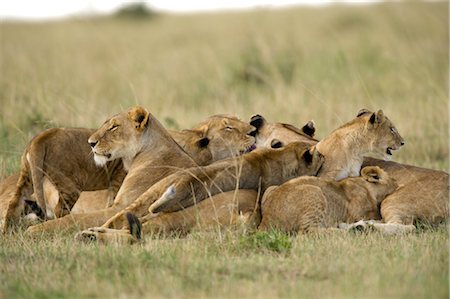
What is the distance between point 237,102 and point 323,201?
18.8 feet

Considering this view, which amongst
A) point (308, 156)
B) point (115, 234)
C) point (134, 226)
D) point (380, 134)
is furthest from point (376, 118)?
point (115, 234)

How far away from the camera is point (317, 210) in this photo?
568 centimetres

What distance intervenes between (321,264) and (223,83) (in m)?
8.42

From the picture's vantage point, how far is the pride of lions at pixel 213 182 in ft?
18.5

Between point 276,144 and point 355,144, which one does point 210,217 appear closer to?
point 276,144

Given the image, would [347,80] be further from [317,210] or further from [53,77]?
[317,210]

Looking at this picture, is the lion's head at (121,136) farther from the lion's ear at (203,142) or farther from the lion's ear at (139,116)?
the lion's ear at (203,142)

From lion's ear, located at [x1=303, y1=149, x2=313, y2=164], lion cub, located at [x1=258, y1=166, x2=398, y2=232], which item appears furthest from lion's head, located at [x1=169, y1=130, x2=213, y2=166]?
lion cub, located at [x1=258, y1=166, x2=398, y2=232]

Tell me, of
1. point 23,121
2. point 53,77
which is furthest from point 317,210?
point 53,77

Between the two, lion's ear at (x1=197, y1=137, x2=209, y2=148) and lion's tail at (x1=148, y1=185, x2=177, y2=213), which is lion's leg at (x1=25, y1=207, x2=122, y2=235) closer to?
lion's tail at (x1=148, y1=185, x2=177, y2=213)

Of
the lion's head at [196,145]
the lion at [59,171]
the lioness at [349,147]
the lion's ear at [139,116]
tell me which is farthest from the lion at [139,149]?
the lioness at [349,147]

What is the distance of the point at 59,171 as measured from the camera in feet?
20.6

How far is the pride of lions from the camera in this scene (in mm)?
5645

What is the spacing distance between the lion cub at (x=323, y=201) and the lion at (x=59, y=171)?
137 centimetres
